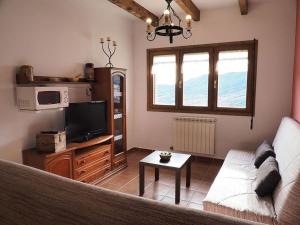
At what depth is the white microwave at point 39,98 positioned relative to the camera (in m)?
2.38

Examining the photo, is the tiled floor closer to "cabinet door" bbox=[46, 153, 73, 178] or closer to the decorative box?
"cabinet door" bbox=[46, 153, 73, 178]

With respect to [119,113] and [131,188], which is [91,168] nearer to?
[131,188]

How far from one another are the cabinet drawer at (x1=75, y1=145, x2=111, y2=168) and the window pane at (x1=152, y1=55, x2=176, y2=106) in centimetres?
158

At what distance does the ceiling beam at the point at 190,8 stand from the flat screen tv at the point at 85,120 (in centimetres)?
183

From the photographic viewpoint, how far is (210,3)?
350cm

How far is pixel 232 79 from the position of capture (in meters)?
3.79

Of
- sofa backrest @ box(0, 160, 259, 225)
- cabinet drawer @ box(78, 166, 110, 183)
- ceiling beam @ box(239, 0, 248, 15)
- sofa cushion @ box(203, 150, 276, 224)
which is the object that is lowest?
cabinet drawer @ box(78, 166, 110, 183)

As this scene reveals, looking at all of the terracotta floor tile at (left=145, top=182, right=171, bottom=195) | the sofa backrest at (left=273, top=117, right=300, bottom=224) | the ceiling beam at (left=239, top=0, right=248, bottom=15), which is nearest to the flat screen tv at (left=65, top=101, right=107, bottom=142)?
the terracotta floor tile at (left=145, top=182, right=171, bottom=195)

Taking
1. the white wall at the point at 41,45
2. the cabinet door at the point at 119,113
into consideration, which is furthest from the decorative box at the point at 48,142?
the cabinet door at the point at 119,113

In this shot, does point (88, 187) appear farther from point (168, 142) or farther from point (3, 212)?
point (168, 142)

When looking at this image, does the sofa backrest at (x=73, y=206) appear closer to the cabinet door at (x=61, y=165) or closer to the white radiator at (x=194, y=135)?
the cabinet door at (x=61, y=165)

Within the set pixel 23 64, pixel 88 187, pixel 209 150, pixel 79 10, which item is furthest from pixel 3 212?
pixel 209 150

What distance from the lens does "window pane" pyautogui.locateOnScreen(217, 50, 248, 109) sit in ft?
12.2

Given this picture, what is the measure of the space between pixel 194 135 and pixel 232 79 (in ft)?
3.85
